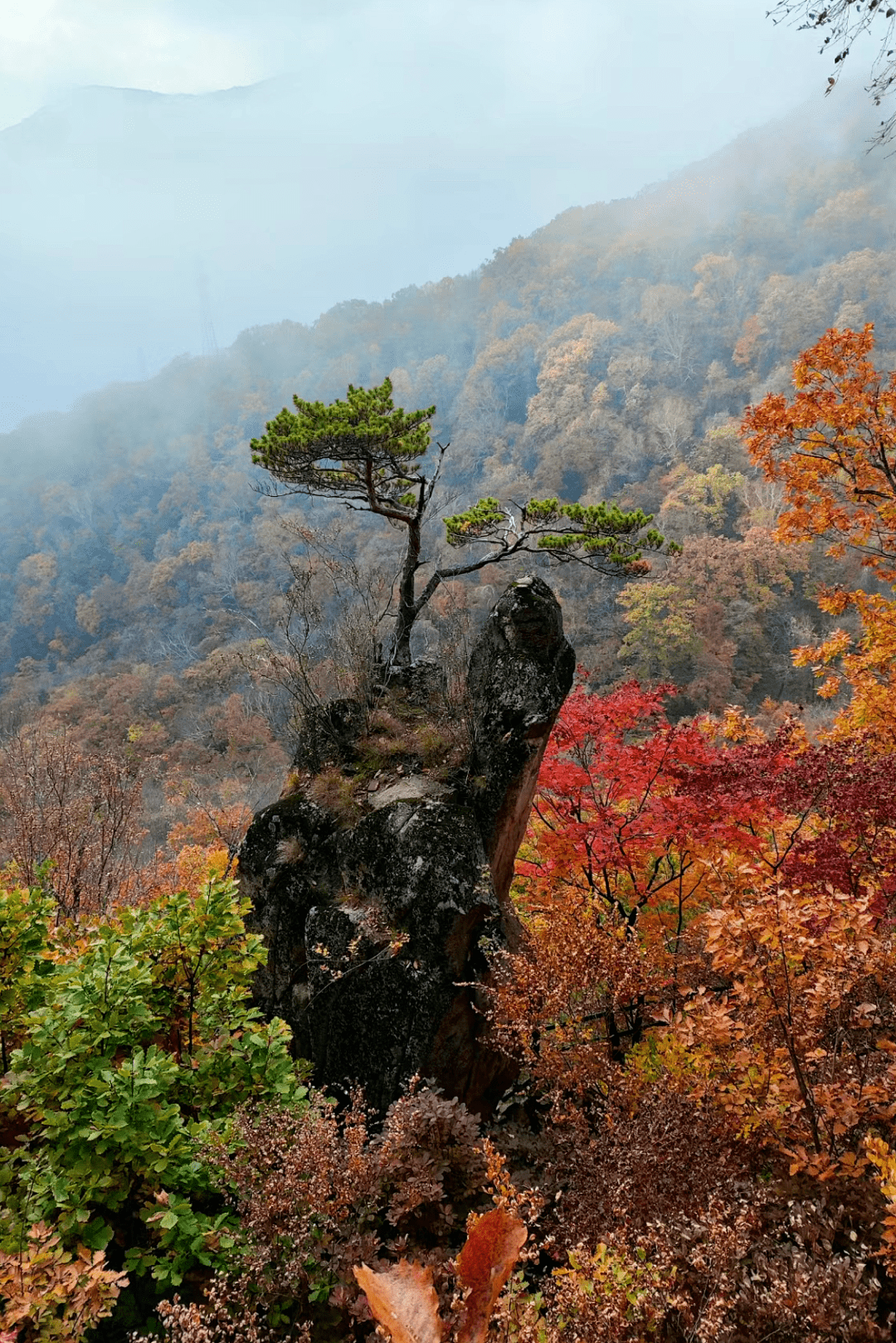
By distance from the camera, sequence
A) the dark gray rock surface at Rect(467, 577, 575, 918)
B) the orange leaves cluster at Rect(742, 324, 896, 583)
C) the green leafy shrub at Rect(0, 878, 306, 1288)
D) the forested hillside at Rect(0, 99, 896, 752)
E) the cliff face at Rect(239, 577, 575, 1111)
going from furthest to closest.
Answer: the forested hillside at Rect(0, 99, 896, 752), the orange leaves cluster at Rect(742, 324, 896, 583), the dark gray rock surface at Rect(467, 577, 575, 918), the cliff face at Rect(239, 577, 575, 1111), the green leafy shrub at Rect(0, 878, 306, 1288)

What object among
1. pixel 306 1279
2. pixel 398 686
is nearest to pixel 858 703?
pixel 398 686

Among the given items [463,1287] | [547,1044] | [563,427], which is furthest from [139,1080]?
[563,427]

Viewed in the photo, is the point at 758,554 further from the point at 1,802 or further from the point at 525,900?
the point at 1,802

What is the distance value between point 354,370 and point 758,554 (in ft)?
198

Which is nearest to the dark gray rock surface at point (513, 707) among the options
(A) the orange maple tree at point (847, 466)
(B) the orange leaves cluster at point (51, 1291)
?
(B) the orange leaves cluster at point (51, 1291)

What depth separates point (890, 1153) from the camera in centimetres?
217

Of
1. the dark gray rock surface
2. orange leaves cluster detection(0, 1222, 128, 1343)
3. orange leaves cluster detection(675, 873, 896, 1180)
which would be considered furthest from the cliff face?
orange leaves cluster detection(0, 1222, 128, 1343)

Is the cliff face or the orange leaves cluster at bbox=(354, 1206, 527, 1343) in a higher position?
the orange leaves cluster at bbox=(354, 1206, 527, 1343)

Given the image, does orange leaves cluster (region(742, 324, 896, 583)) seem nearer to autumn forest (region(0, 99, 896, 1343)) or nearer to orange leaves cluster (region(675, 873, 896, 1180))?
autumn forest (region(0, 99, 896, 1343))

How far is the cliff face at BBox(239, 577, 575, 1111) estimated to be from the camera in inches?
205

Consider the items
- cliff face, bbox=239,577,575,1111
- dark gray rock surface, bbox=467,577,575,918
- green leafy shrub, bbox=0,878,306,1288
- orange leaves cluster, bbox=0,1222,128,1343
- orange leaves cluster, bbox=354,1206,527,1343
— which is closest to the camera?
orange leaves cluster, bbox=354,1206,527,1343

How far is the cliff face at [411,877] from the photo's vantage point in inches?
205

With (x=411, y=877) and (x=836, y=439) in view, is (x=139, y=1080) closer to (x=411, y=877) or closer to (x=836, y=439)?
(x=411, y=877)

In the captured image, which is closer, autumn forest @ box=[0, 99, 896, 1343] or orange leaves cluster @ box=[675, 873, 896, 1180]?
autumn forest @ box=[0, 99, 896, 1343]
